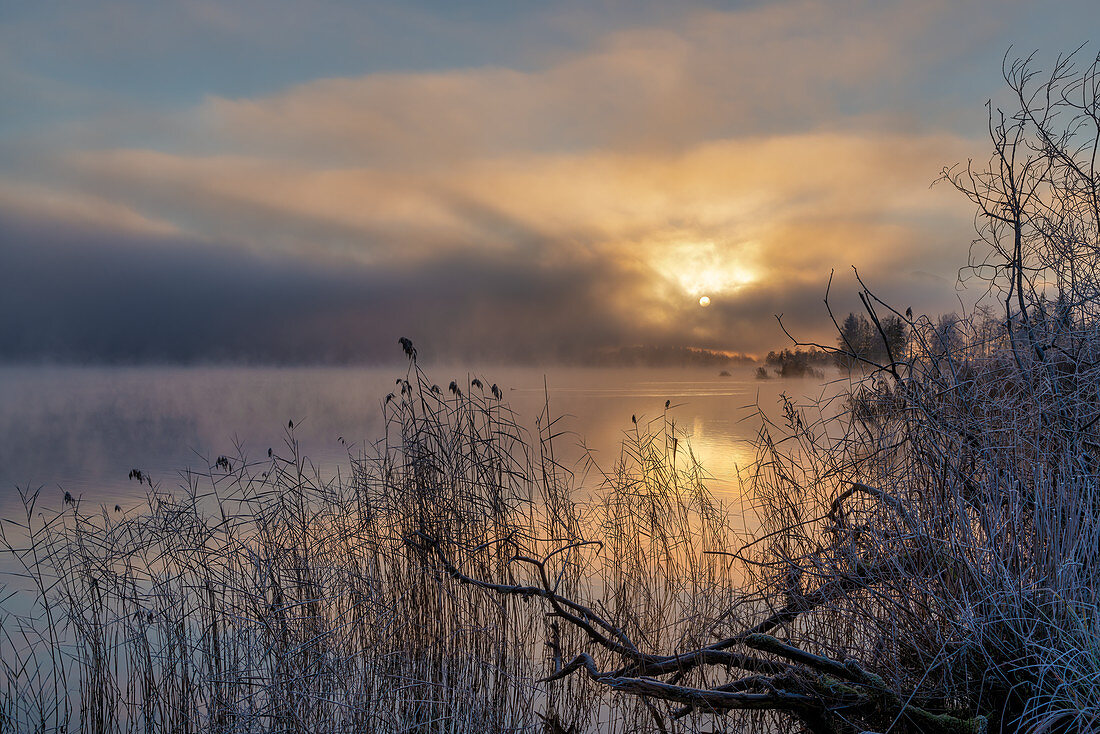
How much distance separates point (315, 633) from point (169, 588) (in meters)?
1.40

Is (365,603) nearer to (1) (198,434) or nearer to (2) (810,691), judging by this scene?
(2) (810,691)

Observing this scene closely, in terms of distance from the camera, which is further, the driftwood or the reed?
the reed

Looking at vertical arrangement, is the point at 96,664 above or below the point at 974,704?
below

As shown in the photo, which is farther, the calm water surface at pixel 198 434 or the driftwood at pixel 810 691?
the calm water surface at pixel 198 434

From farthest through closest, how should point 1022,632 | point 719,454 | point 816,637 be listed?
1. point 719,454
2. point 816,637
3. point 1022,632

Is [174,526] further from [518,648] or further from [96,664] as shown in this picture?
[518,648]

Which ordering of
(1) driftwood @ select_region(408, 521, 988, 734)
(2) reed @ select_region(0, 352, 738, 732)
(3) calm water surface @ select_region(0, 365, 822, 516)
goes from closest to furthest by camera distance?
(1) driftwood @ select_region(408, 521, 988, 734), (2) reed @ select_region(0, 352, 738, 732), (3) calm water surface @ select_region(0, 365, 822, 516)

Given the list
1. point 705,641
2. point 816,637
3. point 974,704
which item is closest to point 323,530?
point 705,641

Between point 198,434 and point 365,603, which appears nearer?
point 365,603

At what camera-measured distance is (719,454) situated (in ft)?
45.3

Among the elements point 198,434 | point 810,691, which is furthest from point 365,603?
point 198,434

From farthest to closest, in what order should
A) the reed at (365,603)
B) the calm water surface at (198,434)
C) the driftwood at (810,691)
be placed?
the calm water surface at (198,434), the reed at (365,603), the driftwood at (810,691)

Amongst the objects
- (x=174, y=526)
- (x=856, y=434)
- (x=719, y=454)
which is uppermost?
(x=856, y=434)

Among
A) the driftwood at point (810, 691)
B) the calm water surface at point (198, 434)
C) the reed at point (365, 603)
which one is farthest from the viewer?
the calm water surface at point (198, 434)
